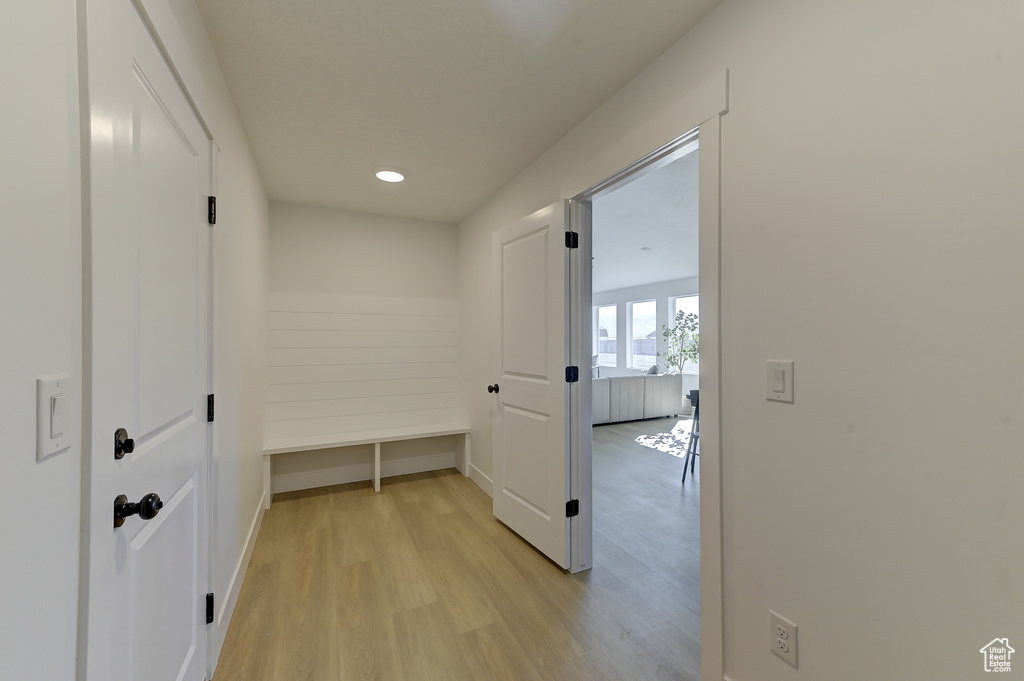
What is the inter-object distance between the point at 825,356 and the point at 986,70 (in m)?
0.72

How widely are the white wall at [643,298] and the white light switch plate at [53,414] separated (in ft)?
25.1

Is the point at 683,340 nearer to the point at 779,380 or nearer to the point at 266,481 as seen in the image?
the point at 779,380

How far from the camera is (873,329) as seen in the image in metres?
1.08

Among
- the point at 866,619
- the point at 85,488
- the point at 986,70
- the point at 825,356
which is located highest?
the point at 986,70

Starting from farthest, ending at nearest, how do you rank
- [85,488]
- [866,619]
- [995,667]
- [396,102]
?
[396,102], [866,619], [995,667], [85,488]

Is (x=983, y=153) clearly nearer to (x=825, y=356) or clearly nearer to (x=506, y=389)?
(x=825, y=356)

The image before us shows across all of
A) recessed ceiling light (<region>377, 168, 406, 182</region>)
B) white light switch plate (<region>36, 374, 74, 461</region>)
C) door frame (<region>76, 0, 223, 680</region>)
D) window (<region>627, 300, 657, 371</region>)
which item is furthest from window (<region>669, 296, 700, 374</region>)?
white light switch plate (<region>36, 374, 74, 461</region>)

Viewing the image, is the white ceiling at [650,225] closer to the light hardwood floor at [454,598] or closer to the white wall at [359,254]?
the white wall at [359,254]

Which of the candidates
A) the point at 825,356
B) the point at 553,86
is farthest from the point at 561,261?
the point at 825,356

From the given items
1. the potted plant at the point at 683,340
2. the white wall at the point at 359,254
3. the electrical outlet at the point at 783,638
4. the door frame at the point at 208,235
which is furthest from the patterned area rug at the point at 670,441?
the door frame at the point at 208,235

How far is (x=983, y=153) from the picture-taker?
2.96ft

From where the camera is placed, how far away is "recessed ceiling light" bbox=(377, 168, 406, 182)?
111 inches

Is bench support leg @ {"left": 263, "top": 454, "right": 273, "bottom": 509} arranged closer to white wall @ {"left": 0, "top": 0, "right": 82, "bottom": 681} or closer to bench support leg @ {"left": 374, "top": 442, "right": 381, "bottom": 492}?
bench support leg @ {"left": 374, "top": 442, "right": 381, "bottom": 492}

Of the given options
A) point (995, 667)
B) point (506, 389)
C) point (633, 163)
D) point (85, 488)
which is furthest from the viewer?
point (506, 389)
